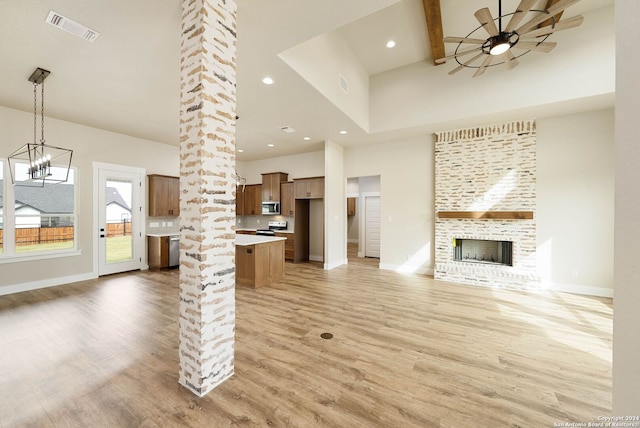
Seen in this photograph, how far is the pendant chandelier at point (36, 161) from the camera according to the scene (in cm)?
322

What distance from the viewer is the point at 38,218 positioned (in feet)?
14.7

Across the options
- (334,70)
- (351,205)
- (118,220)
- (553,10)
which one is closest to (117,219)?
(118,220)

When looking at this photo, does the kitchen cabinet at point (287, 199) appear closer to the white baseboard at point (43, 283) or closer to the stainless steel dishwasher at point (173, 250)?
the stainless steel dishwasher at point (173, 250)

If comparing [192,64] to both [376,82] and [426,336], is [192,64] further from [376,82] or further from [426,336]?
[376,82]

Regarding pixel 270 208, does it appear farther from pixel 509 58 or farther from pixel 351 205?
pixel 509 58

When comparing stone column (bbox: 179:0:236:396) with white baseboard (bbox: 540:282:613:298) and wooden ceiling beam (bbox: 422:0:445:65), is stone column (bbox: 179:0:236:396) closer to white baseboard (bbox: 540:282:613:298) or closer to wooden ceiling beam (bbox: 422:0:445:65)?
wooden ceiling beam (bbox: 422:0:445:65)

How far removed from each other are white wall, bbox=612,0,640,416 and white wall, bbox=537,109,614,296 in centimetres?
524

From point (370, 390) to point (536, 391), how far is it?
1.36 m

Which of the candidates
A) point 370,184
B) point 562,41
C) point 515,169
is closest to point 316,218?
point 370,184

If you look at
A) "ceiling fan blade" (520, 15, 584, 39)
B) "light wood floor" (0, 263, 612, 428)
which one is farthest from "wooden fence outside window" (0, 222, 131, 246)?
"ceiling fan blade" (520, 15, 584, 39)

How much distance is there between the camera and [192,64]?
74.4 inches

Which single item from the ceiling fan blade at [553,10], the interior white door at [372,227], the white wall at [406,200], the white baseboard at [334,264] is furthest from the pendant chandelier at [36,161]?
the interior white door at [372,227]

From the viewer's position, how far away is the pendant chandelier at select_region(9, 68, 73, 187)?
10.6ft

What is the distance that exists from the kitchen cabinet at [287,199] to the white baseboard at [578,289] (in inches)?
238
